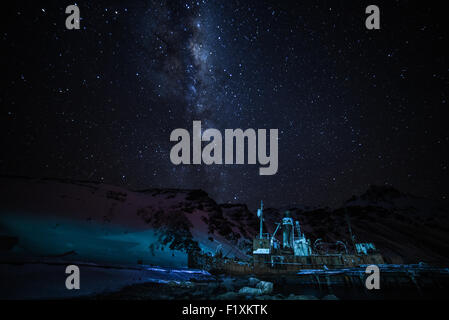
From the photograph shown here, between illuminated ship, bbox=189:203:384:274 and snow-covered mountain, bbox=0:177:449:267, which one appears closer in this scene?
illuminated ship, bbox=189:203:384:274

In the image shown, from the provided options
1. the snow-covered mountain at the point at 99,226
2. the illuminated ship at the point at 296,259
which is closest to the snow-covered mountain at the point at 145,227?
the snow-covered mountain at the point at 99,226

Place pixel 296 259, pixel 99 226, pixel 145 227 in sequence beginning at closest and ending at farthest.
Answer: pixel 296 259 < pixel 99 226 < pixel 145 227

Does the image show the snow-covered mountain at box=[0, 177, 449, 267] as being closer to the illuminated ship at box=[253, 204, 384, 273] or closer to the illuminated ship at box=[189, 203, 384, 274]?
the illuminated ship at box=[189, 203, 384, 274]

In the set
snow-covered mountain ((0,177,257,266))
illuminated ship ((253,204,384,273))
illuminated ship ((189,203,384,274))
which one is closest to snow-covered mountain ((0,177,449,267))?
snow-covered mountain ((0,177,257,266))

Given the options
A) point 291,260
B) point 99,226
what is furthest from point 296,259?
point 99,226

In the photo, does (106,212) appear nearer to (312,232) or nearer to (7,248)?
(7,248)

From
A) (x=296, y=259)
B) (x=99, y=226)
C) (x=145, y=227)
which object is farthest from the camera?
(x=145, y=227)

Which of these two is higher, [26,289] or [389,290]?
[26,289]

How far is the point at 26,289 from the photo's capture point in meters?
14.9

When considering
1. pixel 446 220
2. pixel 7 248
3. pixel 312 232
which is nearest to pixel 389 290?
pixel 7 248

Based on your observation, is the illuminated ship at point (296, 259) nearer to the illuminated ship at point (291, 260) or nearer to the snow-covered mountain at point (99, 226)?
the illuminated ship at point (291, 260)

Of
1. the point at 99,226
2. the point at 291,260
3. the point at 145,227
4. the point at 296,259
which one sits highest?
the point at 296,259

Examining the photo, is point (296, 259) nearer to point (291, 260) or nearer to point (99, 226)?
point (291, 260)
